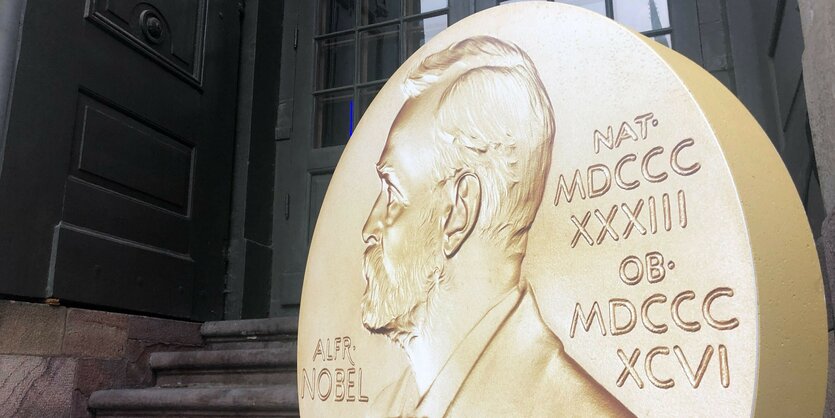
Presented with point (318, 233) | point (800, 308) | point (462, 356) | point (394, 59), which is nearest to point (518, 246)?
point (462, 356)

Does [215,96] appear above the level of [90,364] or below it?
above

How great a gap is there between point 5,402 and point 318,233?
4.00ft

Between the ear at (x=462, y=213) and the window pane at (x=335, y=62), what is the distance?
2.14 m

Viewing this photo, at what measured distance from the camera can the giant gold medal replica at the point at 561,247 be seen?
0.73m

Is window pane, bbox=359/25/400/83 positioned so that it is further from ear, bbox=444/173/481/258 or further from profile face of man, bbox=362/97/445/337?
ear, bbox=444/173/481/258

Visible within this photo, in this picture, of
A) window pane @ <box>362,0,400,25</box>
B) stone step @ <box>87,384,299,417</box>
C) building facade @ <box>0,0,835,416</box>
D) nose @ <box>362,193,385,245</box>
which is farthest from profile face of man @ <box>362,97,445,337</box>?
window pane @ <box>362,0,400,25</box>

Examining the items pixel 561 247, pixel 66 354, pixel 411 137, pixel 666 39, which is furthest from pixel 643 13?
pixel 66 354

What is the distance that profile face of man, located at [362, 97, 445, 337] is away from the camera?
1126 mm

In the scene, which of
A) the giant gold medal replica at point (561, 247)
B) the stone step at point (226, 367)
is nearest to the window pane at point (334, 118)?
the stone step at point (226, 367)

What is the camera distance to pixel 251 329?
2.45m

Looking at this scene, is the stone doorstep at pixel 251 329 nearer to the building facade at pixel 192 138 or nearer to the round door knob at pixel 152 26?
the building facade at pixel 192 138

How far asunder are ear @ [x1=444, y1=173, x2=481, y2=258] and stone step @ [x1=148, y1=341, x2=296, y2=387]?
1202 mm

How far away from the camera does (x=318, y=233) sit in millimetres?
1401

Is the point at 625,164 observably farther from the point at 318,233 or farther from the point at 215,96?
the point at 215,96
